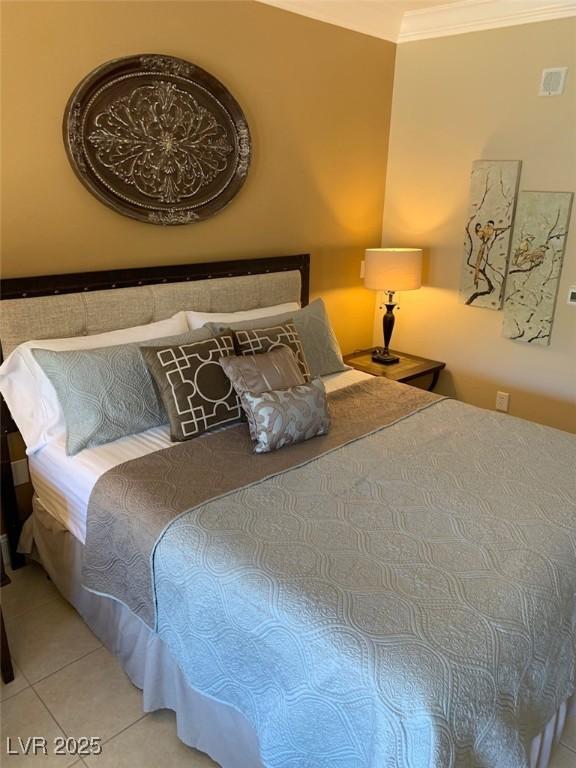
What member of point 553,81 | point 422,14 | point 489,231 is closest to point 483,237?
point 489,231

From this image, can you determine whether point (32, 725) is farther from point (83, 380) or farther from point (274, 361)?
point (274, 361)

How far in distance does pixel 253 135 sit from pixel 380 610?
247cm

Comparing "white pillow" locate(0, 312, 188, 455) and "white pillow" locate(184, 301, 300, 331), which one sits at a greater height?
"white pillow" locate(184, 301, 300, 331)

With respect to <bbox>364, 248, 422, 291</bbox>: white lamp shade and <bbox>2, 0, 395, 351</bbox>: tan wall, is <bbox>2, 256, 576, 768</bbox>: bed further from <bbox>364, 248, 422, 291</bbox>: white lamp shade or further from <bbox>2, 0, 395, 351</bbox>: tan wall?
<bbox>364, 248, 422, 291</bbox>: white lamp shade

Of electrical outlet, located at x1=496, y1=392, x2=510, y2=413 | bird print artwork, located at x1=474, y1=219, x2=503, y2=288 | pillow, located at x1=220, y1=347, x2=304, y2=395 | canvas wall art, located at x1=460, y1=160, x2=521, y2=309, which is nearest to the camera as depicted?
pillow, located at x1=220, y1=347, x2=304, y2=395

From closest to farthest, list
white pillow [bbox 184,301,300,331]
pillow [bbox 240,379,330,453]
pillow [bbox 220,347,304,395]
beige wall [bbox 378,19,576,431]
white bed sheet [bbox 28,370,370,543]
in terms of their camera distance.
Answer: white bed sheet [bbox 28,370,370,543] → pillow [bbox 240,379,330,453] → pillow [bbox 220,347,304,395] → white pillow [bbox 184,301,300,331] → beige wall [bbox 378,19,576,431]

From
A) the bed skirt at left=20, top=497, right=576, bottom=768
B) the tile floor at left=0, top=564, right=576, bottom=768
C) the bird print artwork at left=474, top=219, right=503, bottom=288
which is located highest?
the bird print artwork at left=474, top=219, right=503, bottom=288

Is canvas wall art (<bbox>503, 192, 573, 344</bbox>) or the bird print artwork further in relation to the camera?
the bird print artwork

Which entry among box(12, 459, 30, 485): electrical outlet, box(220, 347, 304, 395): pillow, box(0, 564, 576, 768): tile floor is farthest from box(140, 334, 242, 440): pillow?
box(0, 564, 576, 768): tile floor

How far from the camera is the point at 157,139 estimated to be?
8.37 feet

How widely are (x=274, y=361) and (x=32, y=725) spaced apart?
150 cm

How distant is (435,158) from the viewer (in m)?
3.52

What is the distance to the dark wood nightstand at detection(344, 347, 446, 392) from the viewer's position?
3402 millimetres

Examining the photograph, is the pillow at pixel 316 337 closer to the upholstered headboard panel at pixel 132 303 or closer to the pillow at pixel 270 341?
the pillow at pixel 270 341
